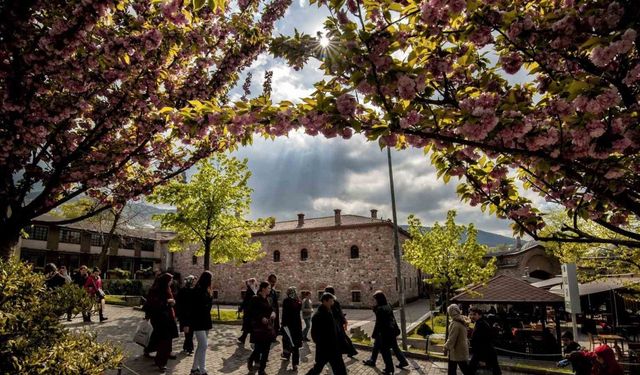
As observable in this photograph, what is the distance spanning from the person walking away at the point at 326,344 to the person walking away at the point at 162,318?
3179mm

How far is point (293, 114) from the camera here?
346 cm

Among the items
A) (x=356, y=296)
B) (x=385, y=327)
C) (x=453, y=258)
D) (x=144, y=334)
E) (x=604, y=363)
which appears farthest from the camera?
(x=356, y=296)

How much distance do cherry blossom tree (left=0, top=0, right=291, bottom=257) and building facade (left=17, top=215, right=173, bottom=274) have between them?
1221 inches

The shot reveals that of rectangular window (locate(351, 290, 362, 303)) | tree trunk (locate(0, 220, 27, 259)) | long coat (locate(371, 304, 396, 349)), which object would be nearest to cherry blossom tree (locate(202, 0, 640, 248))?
tree trunk (locate(0, 220, 27, 259))

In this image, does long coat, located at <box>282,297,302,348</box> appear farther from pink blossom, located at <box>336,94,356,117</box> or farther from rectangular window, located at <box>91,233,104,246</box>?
rectangular window, located at <box>91,233,104,246</box>

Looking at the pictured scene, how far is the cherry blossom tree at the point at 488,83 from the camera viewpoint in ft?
9.94

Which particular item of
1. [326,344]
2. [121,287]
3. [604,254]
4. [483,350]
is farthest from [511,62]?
[121,287]

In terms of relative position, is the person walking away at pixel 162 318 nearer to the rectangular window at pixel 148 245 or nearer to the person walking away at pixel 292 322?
the person walking away at pixel 292 322

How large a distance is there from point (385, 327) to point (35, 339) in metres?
7.41

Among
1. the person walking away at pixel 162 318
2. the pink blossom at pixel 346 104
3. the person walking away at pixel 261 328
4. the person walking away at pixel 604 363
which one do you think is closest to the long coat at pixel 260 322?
the person walking away at pixel 261 328

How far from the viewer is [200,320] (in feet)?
23.6

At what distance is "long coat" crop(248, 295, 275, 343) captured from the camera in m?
7.71

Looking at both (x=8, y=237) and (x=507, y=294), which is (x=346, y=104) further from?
(x=507, y=294)

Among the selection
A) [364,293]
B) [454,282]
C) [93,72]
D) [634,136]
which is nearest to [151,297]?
[93,72]
